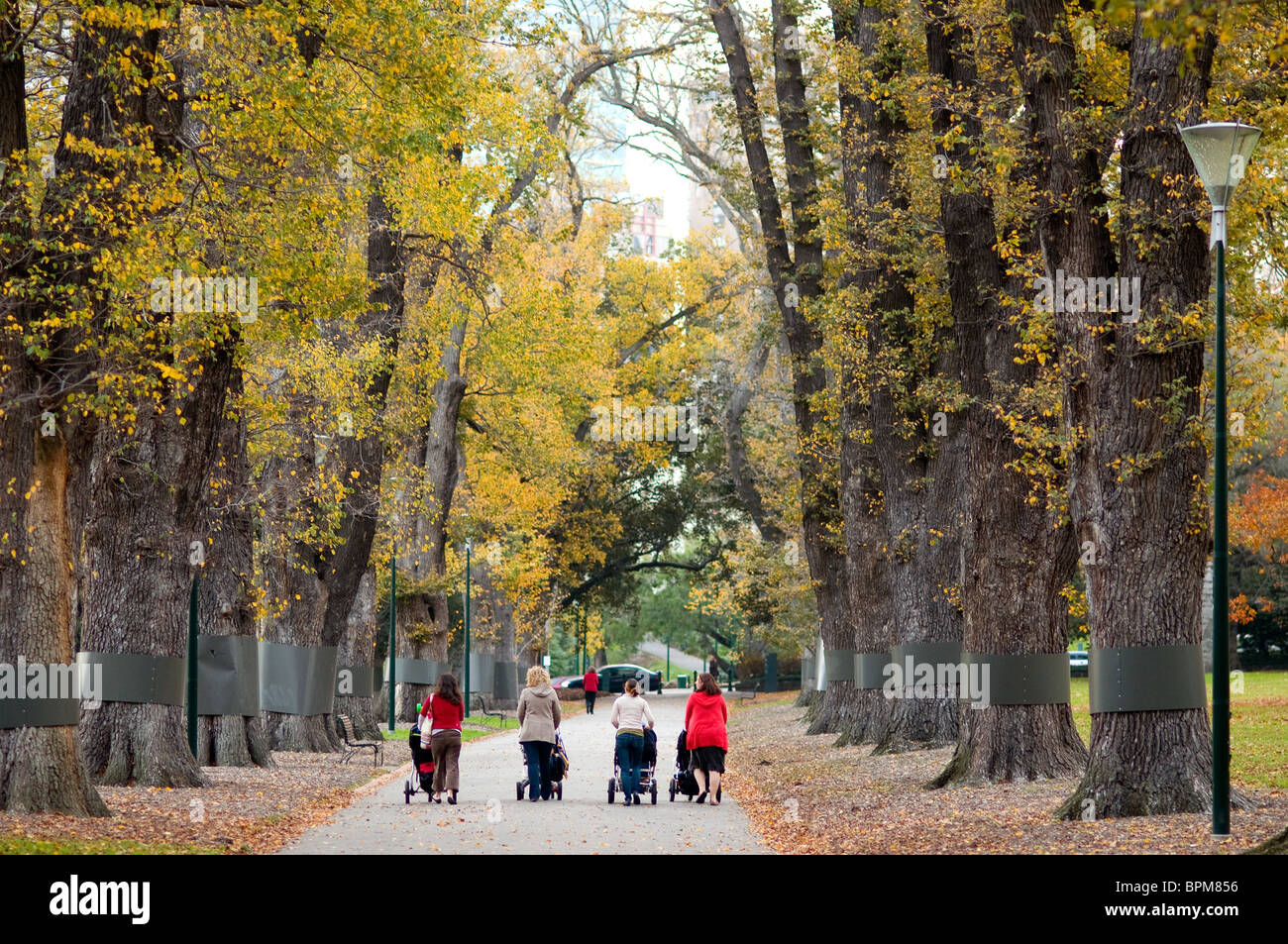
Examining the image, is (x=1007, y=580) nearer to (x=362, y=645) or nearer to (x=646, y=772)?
(x=646, y=772)

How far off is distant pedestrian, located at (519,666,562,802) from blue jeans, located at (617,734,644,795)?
2.84 ft

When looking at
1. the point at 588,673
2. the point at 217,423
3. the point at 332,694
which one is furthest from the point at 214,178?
the point at 588,673

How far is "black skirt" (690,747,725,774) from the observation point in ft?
62.0

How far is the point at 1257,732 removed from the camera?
26.2m

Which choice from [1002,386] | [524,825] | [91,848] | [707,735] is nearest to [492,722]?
[707,735]

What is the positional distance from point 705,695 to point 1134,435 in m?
7.04

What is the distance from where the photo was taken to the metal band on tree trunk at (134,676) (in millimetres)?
17422

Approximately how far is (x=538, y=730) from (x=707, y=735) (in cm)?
209

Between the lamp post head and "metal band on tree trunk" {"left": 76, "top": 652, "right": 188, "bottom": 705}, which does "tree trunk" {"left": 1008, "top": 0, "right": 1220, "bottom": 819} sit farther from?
"metal band on tree trunk" {"left": 76, "top": 652, "right": 188, "bottom": 705}

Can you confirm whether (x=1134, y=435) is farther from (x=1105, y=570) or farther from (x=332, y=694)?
(x=332, y=694)

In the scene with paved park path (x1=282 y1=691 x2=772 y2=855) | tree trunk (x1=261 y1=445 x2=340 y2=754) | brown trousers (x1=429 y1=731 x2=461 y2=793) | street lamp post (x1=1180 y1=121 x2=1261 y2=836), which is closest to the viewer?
street lamp post (x1=1180 y1=121 x2=1261 y2=836)

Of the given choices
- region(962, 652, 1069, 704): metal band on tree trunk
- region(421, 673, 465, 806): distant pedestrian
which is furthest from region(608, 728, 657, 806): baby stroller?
region(962, 652, 1069, 704): metal band on tree trunk
